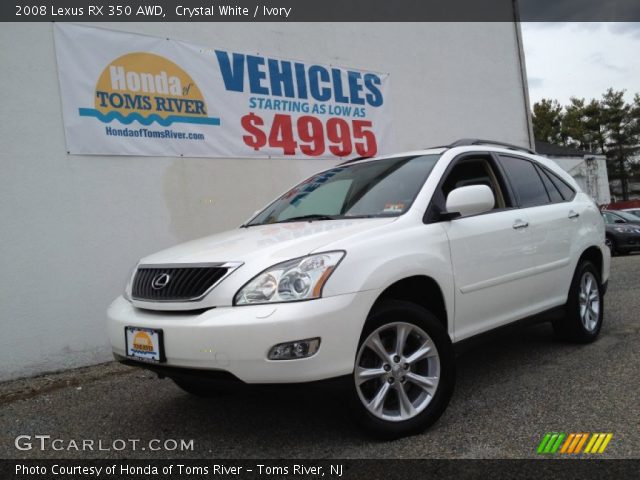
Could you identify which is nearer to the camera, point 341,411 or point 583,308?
point 341,411

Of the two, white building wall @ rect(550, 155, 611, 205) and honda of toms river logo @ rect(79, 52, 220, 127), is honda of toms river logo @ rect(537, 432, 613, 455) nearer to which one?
honda of toms river logo @ rect(79, 52, 220, 127)

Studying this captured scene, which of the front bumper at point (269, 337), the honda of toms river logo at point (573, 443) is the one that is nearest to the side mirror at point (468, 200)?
the front bumper at point (269, 337)

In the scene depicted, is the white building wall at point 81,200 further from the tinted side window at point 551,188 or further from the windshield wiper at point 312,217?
the tinted side window at point 551,188

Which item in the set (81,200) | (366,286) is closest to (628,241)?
(81,200)

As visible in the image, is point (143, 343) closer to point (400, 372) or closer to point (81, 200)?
point (400, 372)

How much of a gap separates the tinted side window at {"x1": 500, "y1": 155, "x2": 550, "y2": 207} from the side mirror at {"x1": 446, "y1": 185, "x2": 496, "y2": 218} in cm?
84

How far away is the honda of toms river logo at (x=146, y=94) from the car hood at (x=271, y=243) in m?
2.61

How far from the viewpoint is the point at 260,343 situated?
2447mm

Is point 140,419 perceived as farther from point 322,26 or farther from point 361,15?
point 361,15

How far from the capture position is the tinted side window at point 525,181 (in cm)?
410

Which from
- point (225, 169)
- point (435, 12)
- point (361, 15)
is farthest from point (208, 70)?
point (435, 12)

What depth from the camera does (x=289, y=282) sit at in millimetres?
2566

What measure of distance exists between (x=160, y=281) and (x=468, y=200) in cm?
185

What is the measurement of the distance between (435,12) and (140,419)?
7.42 m
